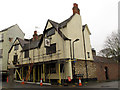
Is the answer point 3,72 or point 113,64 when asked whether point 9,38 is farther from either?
point 113,64

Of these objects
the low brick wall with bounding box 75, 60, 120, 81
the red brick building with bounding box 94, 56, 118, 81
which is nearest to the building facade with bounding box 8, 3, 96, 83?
the low brick wall with bounding box 75, 60, 120, 81

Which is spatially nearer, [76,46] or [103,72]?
[76,46]

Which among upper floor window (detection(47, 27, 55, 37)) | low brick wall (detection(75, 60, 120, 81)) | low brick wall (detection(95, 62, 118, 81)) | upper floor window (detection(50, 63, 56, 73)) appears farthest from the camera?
low brick wall (detection(95, 62, 118, 81))

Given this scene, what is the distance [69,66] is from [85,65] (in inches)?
144

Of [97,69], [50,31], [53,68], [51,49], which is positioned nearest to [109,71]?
[97,69]

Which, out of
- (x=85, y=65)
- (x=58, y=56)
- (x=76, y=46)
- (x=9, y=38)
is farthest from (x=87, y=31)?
(x=9, y=38)

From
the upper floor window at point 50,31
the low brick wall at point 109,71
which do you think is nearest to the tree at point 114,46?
the low brick wall at point 109,71

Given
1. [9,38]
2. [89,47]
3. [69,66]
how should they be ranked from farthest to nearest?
[9,38] → [89,47] → [69,66]

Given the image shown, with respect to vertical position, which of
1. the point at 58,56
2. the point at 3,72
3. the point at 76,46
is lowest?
the point at 3,72

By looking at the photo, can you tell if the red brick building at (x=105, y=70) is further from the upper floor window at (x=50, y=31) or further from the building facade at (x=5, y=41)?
the building facade at (x=5, y=41)

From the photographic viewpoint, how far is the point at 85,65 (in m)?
19.0

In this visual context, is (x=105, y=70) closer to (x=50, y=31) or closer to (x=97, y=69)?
(x=97, y=69)

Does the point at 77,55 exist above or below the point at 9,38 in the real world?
below

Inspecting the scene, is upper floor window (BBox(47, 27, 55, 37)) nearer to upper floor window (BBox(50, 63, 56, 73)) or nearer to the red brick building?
upper floor window (BBox(50, 63, 56, 73))
